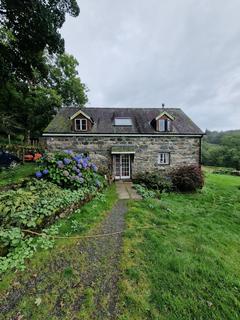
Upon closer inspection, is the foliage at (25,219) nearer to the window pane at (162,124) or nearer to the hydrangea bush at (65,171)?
the hydrangea bush at (65,171)

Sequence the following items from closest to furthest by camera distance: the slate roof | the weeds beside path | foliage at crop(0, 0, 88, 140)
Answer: the weeds beside path
foliage at crop(0, 0, 88, 140)
the slate roof

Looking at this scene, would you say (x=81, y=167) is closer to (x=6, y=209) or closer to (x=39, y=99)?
(x=6, y=209)

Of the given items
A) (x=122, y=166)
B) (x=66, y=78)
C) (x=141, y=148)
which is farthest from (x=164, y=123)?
(x=66, y=78)

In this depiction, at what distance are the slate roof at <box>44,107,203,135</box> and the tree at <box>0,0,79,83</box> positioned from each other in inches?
190

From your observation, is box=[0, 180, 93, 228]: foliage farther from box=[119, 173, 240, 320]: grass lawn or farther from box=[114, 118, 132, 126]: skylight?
box=[114, 118, 132, 126]: skylight

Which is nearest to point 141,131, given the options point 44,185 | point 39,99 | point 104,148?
point 104,148

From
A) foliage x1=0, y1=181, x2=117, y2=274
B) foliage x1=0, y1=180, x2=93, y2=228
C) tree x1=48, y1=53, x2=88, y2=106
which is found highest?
tree x1=48, y1=53, x2=88, y2=106

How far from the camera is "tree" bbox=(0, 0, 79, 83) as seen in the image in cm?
766

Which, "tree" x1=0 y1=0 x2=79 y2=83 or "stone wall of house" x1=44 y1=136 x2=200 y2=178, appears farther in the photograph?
"stone wall of house" x1=44 y1=136 x2=200 y2=178

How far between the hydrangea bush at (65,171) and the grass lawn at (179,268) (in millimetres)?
2909

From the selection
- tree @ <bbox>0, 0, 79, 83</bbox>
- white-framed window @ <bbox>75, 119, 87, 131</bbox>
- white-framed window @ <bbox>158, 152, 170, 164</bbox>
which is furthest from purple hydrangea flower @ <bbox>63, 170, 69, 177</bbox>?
white-framed window @ <bbox>158, 152, 170, 164</bbox>

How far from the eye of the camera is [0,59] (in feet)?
28.3

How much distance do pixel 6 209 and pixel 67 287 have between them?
2.58m

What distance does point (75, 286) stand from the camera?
10.1 feet
